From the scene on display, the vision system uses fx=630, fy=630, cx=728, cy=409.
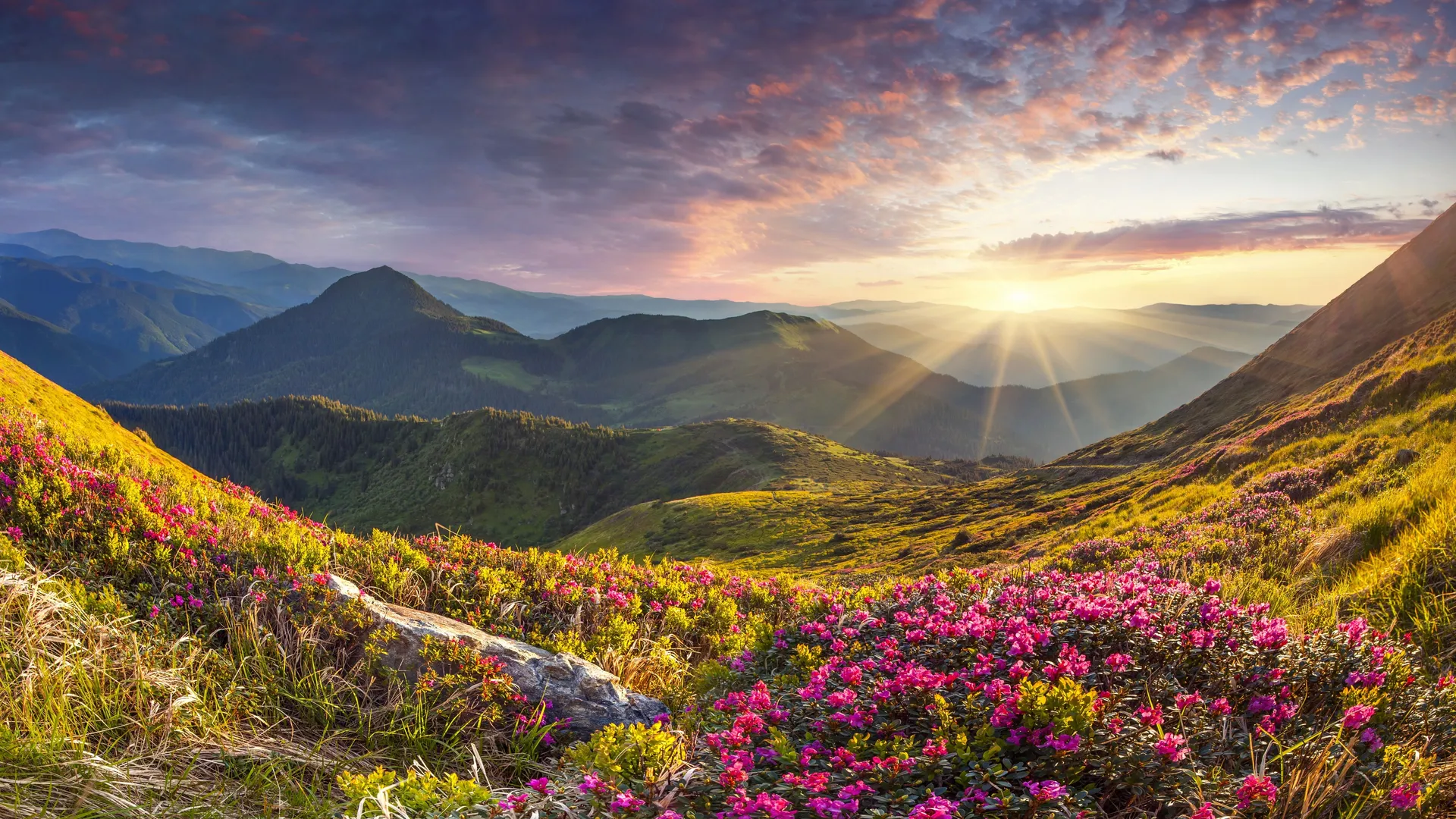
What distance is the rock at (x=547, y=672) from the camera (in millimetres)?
6000

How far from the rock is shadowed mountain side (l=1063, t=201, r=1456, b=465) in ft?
236

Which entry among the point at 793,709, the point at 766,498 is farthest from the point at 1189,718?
the point at 766,498

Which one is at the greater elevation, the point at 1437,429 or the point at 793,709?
the point at 1437,429

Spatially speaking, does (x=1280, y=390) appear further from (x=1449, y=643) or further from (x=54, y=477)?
(x=54, y=477)

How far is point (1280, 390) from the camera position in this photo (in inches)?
2549

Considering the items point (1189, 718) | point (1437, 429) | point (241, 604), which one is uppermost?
point (1437, 429)

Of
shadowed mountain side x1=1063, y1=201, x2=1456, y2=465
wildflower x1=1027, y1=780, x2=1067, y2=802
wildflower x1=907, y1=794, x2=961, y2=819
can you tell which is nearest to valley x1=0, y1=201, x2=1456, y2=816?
wildflower x1=1027, y1=780, x2=1067, y2=802

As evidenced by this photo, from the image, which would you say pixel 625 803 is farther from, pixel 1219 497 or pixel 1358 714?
pixel 1219 497

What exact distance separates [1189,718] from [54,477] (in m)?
11.9

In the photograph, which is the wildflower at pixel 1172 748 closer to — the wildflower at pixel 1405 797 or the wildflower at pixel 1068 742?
the wildflower at pixel 1068 742

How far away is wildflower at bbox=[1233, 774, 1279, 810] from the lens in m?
3.23

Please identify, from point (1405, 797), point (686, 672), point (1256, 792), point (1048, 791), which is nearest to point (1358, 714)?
point (1405, 797)

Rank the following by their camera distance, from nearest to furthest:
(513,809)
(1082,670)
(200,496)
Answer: (513,809) → (1082,670) → (200,496)

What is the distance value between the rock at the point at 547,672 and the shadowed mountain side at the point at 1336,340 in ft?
236
